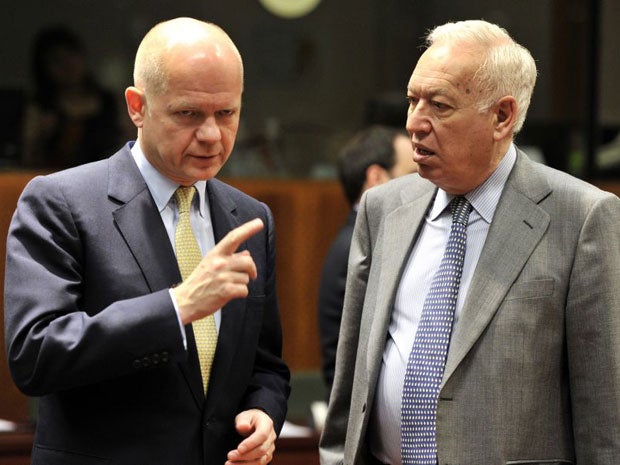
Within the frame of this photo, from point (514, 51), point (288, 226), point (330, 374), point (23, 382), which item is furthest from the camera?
point (288, 226)

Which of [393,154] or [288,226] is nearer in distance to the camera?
[393,154]

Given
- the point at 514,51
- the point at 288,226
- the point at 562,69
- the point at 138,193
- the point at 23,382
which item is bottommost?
the point at 288,226

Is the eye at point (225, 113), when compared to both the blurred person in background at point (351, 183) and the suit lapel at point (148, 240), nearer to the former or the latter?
the suit lapel at point (148, 240)

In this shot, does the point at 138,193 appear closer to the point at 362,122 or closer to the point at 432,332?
the point at 432,332

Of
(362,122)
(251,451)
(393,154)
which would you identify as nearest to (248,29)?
(362,122)

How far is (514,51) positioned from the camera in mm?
2771

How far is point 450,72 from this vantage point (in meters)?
2.70

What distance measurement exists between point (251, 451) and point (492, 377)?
22.6 inches

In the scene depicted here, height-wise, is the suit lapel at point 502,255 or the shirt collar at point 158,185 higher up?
the shirt collar at point 158,185

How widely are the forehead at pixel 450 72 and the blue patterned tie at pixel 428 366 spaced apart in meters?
0.39

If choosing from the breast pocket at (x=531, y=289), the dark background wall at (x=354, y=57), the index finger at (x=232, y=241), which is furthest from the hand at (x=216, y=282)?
the dark background wall at (x=354, y=57)

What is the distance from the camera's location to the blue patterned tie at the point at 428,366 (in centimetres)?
262

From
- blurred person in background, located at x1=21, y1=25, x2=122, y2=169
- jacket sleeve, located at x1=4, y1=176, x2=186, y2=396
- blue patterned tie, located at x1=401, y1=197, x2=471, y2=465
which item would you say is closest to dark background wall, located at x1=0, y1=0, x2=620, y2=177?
blurred person in background, located at x1=21, y1=25, x2=122, y2=169

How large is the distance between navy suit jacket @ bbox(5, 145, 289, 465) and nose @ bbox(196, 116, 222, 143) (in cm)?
20
